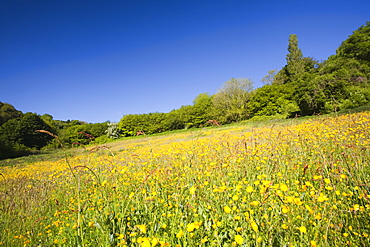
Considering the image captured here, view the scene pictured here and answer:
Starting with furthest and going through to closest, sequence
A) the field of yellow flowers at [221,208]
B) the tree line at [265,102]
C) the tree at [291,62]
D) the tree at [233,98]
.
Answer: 1. the tree at [291,62]
2. the tree at [233,98]
3. the tree line at [265,102]
4. the field of yellow flowers at [221,208]

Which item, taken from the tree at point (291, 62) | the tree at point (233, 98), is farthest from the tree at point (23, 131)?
the tree at point (291, 62)

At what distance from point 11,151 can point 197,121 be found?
1112 inches

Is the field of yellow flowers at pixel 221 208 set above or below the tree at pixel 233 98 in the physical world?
below

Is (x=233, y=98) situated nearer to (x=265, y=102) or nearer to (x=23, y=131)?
(x=265, y=102)

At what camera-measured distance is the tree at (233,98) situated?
33312 mm

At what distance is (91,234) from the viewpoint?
2268 millimetres

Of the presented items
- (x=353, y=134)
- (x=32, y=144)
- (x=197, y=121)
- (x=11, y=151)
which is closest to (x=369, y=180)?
(x=353, y=134)

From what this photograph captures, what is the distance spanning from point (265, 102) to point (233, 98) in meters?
5.42

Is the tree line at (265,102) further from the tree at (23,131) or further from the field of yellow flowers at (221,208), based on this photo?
the field of yellow flowers at (221,208)

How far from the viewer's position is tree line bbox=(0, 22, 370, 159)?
787 inches

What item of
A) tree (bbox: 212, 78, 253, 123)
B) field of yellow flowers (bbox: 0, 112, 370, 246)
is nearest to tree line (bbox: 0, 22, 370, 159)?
tree (bbox: 212, 78, 253, 123)

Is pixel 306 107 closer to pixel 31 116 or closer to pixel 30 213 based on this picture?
pixel 30 213

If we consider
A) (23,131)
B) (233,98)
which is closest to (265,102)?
(233,98)

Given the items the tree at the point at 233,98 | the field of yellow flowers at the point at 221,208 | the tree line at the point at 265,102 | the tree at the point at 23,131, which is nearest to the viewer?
the field of yellow flowers at the point at 221,208
